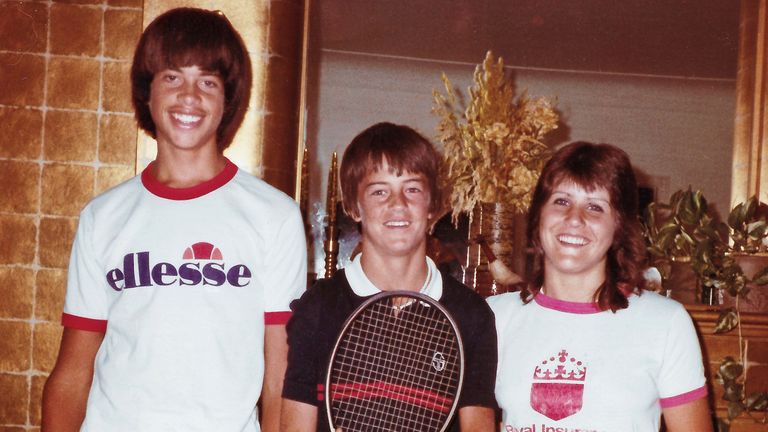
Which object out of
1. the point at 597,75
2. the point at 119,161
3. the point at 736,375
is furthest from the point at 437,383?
the point at 597,75

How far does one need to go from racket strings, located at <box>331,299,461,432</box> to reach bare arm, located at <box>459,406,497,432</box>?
0.04 metres

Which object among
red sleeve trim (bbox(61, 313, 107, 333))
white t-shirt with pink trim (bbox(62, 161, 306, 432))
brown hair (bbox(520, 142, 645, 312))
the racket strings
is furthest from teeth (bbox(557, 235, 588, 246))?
red sleeve trim (bbox(61, 313, 107, 333))

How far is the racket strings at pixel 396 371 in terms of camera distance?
1.69m

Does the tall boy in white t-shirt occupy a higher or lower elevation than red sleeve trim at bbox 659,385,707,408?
higher

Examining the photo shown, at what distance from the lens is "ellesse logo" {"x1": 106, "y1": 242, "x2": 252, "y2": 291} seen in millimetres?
1656

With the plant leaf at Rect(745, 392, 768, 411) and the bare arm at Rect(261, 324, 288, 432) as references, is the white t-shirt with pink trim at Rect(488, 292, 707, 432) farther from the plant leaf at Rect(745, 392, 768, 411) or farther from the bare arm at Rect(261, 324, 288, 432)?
the plant leaf at Rect(745, 392, 768, 411)

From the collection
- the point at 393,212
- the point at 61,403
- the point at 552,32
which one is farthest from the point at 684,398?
the point at 552,32

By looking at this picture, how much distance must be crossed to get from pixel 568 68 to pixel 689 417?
6.21 meters

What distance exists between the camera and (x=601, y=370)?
173cm

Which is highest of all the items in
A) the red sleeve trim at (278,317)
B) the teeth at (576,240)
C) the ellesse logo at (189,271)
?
the teeth at (576,240)

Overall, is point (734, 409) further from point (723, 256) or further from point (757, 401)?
point (723, 256)

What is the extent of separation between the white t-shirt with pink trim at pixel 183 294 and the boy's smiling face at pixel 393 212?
0.16 m

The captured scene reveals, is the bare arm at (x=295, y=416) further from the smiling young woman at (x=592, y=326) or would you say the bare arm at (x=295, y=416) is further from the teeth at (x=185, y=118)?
the teeth at (x=185, y=118)

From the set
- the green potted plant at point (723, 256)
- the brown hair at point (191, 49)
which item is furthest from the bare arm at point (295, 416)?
the green potted plant at point (723, 256)
